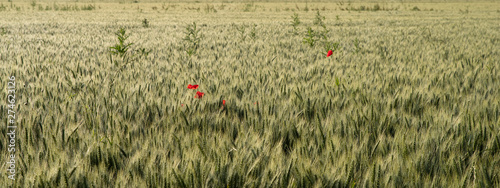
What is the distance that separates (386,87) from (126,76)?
7.97 feet

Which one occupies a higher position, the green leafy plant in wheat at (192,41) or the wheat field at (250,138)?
the green leafy plant in wheat at (192,41)

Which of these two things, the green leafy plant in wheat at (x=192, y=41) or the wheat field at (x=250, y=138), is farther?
the green leafy plant in wheat at (x=192, y=41)

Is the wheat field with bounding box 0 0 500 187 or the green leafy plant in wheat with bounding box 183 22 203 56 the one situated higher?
the green leafy plant in wheat with bounding box 183 22 203 56

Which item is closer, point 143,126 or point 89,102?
point 143,126

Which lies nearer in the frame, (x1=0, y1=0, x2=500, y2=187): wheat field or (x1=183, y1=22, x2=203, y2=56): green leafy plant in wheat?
(x1=0, y1=0, x2=500, y2=187): wheat field

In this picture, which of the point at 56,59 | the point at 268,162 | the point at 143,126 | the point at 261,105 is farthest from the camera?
the point at 56,59

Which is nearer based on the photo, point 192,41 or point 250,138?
point 250,138

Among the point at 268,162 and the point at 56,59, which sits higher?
the point at 56,59

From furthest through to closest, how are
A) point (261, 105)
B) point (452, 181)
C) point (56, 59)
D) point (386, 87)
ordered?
point (56, 59) → point (386, 87) → point (261, 105) → point (452, 181)

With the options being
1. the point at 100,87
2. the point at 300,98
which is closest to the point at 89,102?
the point at 100,87

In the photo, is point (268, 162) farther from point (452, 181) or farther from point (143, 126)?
point (143, 126)

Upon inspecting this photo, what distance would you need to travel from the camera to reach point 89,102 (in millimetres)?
2396

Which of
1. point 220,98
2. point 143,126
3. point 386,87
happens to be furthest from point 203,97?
point 386,87

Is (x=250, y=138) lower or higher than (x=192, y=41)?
lower
